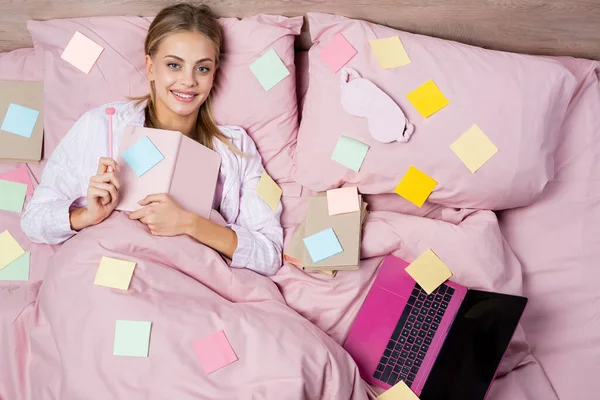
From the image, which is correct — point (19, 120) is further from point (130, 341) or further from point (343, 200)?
point (343, 200)

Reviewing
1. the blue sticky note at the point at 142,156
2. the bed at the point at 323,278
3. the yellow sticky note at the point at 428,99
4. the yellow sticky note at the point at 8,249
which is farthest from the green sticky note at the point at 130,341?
the yellow sticky note at the point at 428,99

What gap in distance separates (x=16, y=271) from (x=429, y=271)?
106cm

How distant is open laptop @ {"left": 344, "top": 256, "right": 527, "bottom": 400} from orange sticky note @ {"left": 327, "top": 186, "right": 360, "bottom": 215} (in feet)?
0.56

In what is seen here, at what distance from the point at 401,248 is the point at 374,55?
1.65 ft

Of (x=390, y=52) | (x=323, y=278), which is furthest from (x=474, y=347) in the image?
(x=390, y=52)

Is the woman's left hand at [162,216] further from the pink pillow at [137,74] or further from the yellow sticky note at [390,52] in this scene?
the yellow sticky note at [390,52]

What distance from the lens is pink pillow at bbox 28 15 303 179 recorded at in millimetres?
1603

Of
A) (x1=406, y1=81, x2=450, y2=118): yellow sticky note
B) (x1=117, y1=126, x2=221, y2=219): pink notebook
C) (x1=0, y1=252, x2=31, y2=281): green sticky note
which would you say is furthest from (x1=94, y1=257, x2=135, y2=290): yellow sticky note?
(x1=406, y1=81, x2=450, y2=118): yellow sticky note

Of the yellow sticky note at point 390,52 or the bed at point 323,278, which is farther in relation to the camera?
the yellow sticky note at point 390,52

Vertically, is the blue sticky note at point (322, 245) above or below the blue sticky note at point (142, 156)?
below

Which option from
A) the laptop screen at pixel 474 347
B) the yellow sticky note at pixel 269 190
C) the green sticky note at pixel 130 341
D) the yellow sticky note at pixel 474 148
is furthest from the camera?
the yellow sticky note at pixel 269 190

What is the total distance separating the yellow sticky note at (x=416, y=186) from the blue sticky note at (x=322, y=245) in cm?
21

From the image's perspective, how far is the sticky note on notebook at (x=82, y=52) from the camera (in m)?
1.60

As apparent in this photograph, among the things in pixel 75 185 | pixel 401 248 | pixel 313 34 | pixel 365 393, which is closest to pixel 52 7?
pixel 75 185
